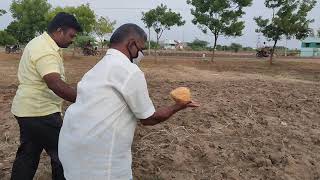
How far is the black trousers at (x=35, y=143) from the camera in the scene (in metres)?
3.66

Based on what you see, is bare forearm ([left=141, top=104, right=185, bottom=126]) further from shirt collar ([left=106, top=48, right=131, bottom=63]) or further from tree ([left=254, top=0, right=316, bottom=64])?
tree ([left=254, top=0, right=316, bottom=64])

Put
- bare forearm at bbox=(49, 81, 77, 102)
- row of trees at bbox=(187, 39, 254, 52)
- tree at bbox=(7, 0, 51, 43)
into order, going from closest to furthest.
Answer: bare forearm at bbox=(49, 81, 77, 102)
tree at bbox=(7, 0, 51, 43)
row of trees at bbox=(187, 39, 254, 52)

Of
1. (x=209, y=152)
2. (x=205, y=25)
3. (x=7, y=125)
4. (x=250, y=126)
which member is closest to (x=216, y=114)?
(x=250, y=126)

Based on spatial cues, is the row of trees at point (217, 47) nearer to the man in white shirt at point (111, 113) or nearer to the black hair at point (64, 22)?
the black hair at point (64, 22)

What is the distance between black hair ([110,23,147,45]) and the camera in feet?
8.33

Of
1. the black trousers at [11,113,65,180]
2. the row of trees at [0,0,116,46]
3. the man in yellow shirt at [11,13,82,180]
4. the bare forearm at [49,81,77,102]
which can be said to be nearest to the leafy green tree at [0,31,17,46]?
the row of trees at [0,0,116,46]

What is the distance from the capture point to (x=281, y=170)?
15.4 feet

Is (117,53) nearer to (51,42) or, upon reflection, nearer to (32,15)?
(51,42)

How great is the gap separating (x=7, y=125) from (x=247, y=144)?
3095 millimetres

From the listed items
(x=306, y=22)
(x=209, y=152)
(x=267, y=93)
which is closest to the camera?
(x=209, y=152)

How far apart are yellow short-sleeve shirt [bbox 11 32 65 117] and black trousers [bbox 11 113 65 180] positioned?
0.06 m

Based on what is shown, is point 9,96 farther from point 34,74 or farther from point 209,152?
point 34,74

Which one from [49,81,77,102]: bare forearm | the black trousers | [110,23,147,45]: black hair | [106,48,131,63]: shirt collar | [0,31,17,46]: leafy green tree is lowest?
[0,31,17,46]: leafy green tree

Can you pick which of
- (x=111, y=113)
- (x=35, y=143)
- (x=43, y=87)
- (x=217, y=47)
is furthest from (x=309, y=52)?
(x=111, y=113)
